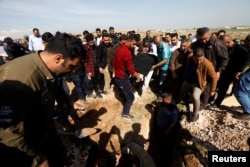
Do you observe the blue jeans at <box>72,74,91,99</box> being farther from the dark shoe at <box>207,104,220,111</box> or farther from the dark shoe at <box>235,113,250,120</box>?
the dark shoe at <box>235,113,250,120</box>

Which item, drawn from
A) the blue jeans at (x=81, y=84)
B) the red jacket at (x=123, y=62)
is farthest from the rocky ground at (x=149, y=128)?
the red jacket at (x=123, y=62)

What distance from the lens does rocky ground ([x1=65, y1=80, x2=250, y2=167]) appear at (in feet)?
15.8

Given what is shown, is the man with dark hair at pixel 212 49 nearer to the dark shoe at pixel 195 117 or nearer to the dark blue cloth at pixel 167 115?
the dark shoe at pixel 195 117

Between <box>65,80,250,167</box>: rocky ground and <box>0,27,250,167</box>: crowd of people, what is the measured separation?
0.27 meters

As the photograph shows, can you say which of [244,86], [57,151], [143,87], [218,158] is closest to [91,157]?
[57,151]

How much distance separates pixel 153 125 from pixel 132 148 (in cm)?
291

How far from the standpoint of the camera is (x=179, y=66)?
7.02 m

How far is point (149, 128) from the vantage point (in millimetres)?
6902

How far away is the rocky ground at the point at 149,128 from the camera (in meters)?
4.82

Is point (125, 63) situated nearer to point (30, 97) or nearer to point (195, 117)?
point (195, 117)

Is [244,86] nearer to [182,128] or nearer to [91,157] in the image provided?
[182,128]

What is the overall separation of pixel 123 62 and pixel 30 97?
4.20 metres

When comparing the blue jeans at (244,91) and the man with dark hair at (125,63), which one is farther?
the man with dark hair at (125,63)

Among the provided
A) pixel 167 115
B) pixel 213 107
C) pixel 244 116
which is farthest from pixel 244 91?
→ pixel 167 115
